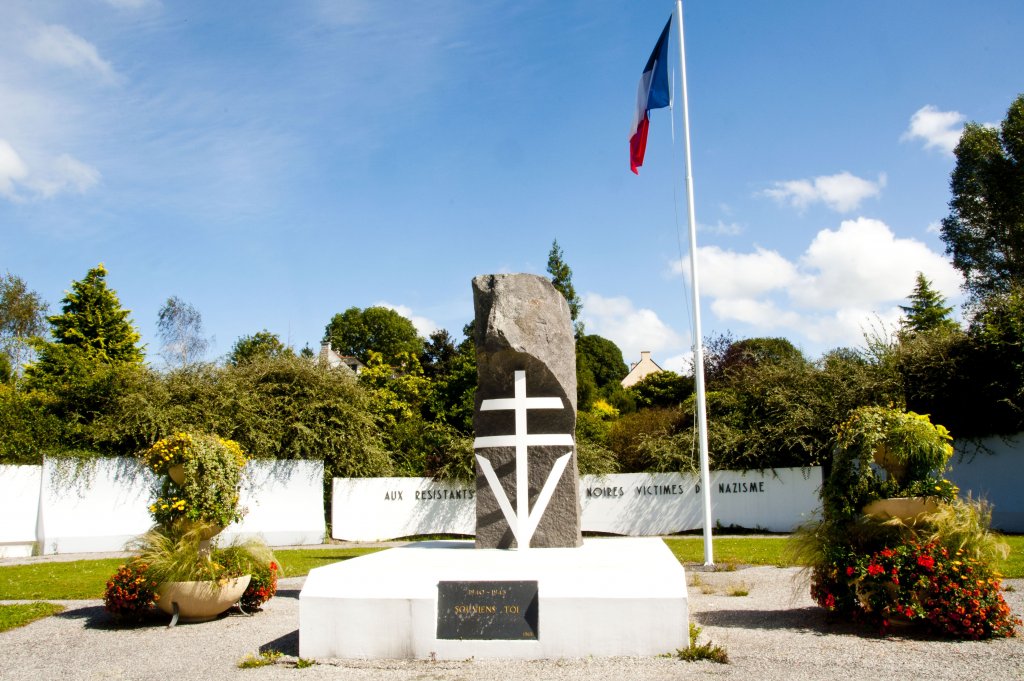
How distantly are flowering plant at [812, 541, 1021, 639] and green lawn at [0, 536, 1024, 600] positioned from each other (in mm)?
3049

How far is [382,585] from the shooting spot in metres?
6.52

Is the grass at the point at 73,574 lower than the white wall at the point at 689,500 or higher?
lower

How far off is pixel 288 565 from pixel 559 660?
9.16 metres

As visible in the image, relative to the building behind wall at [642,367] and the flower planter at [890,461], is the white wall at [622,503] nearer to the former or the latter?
the flower planter at [890,461]

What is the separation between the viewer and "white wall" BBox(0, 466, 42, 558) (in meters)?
17.6

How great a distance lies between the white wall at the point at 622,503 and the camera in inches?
785

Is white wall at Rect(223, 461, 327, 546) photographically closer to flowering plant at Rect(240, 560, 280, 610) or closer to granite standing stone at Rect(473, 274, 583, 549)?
flowering plant at Rect(240, 560, 280, 610)

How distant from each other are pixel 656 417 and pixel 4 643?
1784 cm

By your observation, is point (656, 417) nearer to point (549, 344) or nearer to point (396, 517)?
point (396, 517)

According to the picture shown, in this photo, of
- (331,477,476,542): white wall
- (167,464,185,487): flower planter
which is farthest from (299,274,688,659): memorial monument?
(331,477,476,542): white wall

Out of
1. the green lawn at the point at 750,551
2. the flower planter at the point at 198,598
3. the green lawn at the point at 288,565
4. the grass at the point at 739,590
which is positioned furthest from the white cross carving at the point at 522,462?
the green lawn at the point at 750,551

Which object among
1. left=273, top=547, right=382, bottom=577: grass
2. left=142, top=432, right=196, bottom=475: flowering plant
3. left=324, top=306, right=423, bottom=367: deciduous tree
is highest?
left=324, top=306, right=423, bottom=367: deciduous tree

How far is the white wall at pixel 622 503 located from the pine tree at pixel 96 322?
1238cm

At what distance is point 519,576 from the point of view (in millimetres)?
6477
